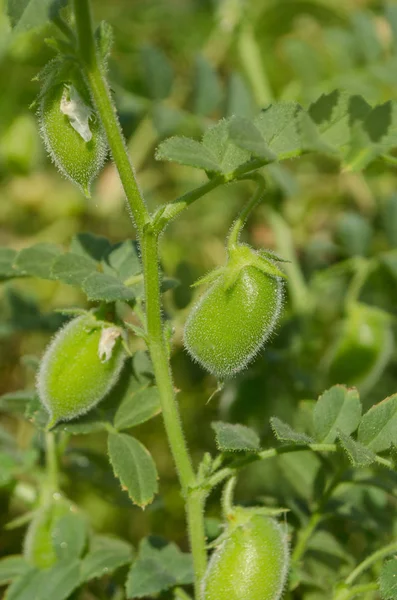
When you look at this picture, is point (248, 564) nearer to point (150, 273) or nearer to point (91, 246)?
point (150, 273)

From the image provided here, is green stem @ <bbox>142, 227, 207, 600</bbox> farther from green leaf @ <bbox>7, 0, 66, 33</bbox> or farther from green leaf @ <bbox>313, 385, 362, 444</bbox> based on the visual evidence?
green leaf @ <bbox>7, 0, 66, 33</bbox>

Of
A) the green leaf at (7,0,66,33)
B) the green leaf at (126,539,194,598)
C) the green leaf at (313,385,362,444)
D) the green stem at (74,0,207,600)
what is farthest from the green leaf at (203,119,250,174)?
the green leaf at (126,539,194,598)

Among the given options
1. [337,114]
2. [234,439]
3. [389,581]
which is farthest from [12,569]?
[337,114]

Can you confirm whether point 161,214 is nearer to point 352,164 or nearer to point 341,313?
point 352,164

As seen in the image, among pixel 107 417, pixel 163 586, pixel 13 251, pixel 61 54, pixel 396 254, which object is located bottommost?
pixel 396 254

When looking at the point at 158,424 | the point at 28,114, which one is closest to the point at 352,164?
the point at 158,424

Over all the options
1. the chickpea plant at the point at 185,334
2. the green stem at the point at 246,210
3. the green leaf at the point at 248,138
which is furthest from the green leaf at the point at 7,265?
the green leaf at the point at 248,138

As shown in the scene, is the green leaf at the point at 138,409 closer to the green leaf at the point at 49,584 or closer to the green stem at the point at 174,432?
the green stem at the point at 174,432

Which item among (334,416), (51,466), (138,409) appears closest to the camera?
(334,416)
